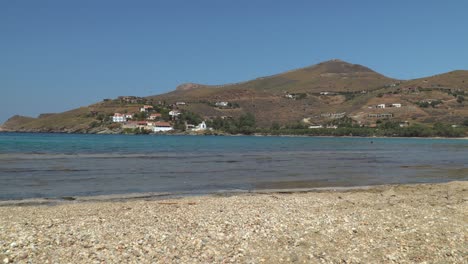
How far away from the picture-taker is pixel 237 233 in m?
11.3

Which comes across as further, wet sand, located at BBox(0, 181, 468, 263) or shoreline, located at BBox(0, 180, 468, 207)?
shoreline, located at BBox(0, 180, 468, 207)

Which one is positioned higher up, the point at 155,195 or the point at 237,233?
the point at 237,233

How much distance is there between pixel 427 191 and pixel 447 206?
5974 mm

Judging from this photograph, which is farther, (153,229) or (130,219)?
(130,219)

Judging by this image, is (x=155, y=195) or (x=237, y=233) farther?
(x=155, y=195)

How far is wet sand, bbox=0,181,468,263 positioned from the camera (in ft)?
31.0

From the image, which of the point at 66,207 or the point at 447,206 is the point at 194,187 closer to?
the point at 66,207

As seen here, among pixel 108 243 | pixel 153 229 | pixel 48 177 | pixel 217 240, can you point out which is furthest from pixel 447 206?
pixel 48 177

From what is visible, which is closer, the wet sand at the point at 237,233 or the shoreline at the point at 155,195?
the wet sand at the point at 237,233

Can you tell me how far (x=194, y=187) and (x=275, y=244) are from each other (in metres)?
14.0

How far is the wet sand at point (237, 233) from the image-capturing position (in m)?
9.44

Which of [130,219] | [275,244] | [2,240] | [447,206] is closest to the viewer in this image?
[2,240]

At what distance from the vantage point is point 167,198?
19703 mm

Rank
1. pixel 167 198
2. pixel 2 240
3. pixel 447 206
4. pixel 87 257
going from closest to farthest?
pixel 87 257 < pixel 2 240 < pixel 447 206 < pixel 167 198
